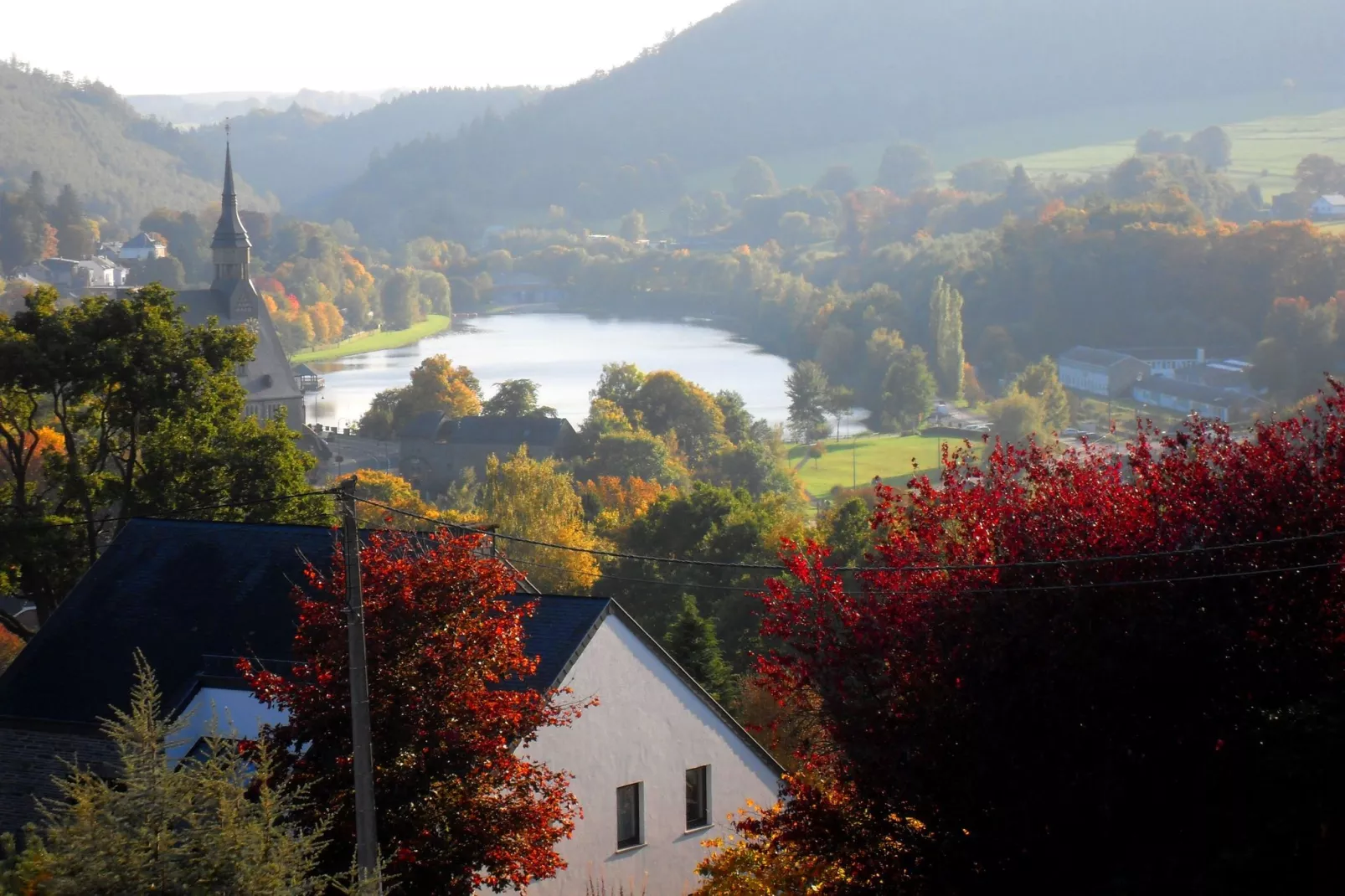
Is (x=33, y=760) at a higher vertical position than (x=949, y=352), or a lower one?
higher

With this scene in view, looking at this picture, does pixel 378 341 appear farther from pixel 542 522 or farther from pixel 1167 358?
pixel 542 522

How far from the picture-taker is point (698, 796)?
1470 cm

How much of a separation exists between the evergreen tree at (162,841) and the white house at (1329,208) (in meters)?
156

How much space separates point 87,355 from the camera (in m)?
22.9

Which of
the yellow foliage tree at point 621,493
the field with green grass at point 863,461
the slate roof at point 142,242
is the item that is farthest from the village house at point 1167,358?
the slate roof at point 142,242

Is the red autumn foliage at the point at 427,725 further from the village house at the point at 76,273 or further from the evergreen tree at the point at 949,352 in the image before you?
the village house at the point at 76,273

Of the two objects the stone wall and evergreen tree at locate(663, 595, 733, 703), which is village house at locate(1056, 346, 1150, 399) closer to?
evergreen tree at locate(663, 595, 733, 703)

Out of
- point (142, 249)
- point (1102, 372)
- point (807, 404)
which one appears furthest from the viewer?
point (142, 249)

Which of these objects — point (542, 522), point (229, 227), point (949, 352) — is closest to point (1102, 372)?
point (949, 352)

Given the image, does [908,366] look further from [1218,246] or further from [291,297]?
[291,297]

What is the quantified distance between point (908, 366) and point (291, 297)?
72870 millimetres

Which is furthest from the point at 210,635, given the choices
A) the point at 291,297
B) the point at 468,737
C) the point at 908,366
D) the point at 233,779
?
the point at 291,297

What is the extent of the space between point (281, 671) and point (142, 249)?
157 meters

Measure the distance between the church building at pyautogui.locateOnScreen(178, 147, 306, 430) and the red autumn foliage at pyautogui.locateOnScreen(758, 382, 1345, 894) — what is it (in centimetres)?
6276
